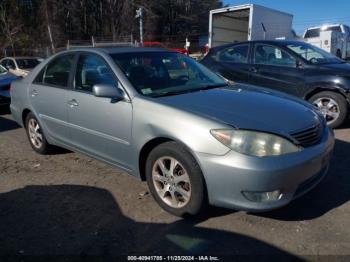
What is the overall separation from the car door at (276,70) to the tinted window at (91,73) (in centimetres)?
393

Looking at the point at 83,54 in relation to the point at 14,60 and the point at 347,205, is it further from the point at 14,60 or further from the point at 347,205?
the point at 14,60

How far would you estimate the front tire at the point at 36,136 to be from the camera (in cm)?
542

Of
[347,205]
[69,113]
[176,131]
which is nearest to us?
[176,131]

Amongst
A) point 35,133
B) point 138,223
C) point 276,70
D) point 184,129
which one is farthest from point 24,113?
point 276,70

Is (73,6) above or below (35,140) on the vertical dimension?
above

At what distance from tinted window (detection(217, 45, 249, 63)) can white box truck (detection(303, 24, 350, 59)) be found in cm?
1242

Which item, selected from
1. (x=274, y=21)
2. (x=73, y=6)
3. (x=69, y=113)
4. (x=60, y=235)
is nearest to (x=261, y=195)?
(x=60, y=235)

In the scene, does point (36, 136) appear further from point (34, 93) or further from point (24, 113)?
point (34, 93)

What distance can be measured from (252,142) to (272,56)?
468cm

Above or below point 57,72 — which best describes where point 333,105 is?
below

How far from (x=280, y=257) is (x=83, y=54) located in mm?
3121

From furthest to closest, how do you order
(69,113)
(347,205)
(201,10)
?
1. (201,10)
2. (69,113)
3. (347,205)

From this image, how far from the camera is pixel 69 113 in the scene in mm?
4551

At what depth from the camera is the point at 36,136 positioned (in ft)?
18.2
